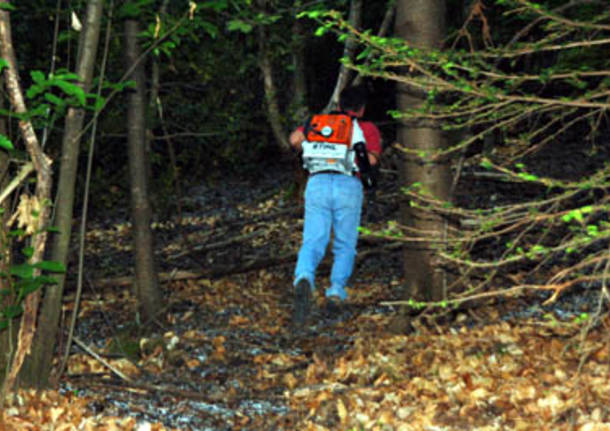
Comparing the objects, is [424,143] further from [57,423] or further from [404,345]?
[57,423]

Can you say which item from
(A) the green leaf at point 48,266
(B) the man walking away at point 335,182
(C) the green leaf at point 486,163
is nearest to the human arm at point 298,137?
(B) the man walking away at point 335,182

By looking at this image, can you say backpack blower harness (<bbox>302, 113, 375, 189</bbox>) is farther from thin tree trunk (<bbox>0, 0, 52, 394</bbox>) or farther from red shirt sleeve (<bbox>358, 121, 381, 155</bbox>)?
thin tree trunk (<bbox>0, 0, 52, 394</bbox>)

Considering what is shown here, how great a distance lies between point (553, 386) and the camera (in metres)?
5.12

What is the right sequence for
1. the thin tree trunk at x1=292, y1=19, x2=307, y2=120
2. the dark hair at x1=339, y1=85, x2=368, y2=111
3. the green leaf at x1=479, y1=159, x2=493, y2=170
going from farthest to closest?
the thin tree trunk at x1=292, y1=19, x2=307, y2=120, the dark hair at x1=339, y1=85, x2=368, y2=111, the green leaf at x1=479, y1=159, x2=493, y2=170

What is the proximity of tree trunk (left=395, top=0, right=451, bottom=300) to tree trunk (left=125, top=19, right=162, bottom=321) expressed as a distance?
10.2 feet

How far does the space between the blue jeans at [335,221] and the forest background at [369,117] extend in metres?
0.70

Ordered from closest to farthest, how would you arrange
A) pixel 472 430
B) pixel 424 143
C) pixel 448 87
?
pixel 448 87 → pixel 472 430 → pixel 424 143

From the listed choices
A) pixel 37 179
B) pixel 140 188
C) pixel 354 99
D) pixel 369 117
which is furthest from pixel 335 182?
pixel 369 117

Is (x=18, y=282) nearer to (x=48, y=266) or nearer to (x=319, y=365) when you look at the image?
(x=48, y=266)

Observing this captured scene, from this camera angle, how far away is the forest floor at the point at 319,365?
501 cm

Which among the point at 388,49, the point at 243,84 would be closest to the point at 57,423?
the point at 388,49

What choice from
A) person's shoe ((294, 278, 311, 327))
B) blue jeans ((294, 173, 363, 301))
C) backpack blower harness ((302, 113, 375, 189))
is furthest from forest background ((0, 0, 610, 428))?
person's shoe ((294, 278, 311, 327))

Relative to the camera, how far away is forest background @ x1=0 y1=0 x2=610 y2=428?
4051 mm

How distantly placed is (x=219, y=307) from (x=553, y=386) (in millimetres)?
5484
